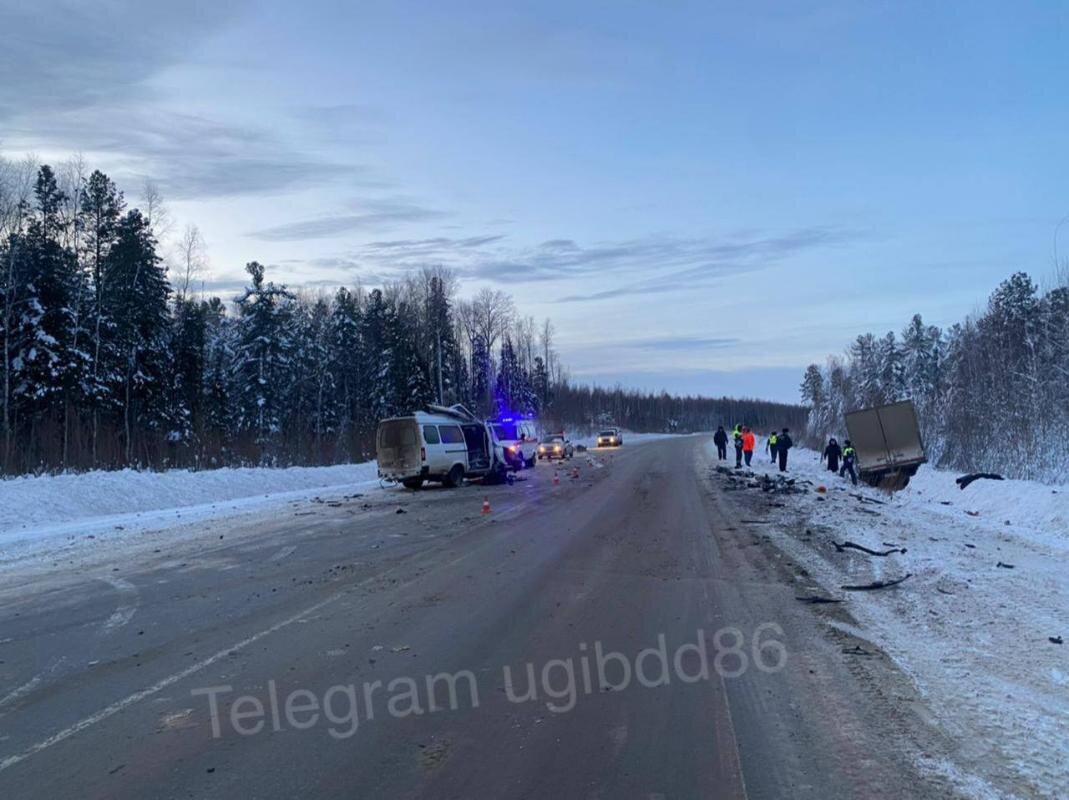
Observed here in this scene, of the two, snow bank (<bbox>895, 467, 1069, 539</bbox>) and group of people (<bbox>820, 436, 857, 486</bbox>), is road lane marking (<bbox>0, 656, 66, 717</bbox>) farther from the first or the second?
group of people (<bbox>820, 436, 857, 486</bbox>)

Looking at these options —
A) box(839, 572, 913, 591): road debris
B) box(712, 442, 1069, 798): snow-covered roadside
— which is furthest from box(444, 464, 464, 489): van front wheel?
box(839, 572, 913, 591): road debris

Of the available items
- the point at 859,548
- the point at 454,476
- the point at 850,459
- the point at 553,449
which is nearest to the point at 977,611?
the point at 859,548

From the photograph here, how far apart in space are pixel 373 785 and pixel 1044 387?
2936cm

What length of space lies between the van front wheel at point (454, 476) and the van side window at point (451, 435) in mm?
823

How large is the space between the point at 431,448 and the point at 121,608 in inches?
661

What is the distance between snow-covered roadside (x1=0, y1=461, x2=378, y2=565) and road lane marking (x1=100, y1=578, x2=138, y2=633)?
3763 millimetres

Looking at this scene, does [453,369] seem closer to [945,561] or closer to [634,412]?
[945,561]

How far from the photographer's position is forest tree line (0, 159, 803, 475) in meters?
32.3

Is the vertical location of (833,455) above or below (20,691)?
above

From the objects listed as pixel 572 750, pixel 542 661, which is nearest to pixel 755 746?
pixel 572 750

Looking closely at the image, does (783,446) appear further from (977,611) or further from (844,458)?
(977,611)

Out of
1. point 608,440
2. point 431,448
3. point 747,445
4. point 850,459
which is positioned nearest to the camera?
point 431,448

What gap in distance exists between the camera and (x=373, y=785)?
437 centimetres

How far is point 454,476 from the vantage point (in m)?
26.9
